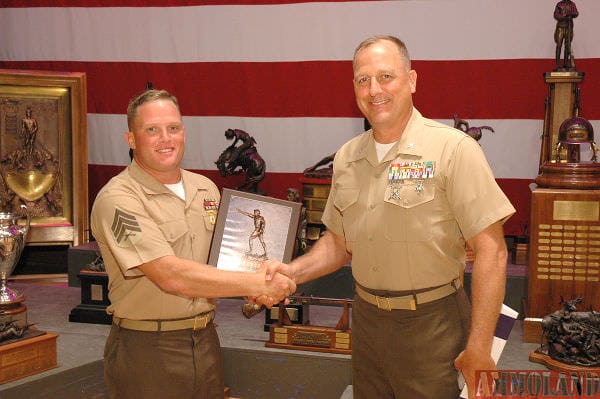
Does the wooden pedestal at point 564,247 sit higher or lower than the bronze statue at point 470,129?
lower

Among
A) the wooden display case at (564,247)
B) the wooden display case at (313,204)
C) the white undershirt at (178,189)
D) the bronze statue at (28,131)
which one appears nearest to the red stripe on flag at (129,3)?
the bronze statue at (28,131)

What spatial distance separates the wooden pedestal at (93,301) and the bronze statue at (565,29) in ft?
9.20

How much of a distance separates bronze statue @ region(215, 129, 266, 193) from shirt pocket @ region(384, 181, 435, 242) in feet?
8.36

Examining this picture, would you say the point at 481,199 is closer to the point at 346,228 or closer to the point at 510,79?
the point at 346,228

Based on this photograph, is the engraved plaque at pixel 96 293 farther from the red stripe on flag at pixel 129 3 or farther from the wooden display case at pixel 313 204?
the red stripe on flag at pixel 129 3

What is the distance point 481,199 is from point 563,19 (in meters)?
2.51

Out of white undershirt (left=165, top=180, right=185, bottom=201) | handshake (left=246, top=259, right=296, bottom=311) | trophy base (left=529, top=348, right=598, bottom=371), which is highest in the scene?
white undershirt (left=165, top=180, right=185, bottom=201)

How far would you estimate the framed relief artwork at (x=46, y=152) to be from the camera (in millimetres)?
5152

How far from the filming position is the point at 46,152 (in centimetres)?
521

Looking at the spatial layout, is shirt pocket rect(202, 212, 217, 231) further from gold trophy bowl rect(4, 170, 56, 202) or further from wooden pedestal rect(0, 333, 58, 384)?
gold trophy bowl rect(4, 170, 56, 202)

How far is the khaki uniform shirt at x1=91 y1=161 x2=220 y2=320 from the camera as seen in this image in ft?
7.81

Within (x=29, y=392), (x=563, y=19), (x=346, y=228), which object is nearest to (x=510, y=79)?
(x=563, y=19)

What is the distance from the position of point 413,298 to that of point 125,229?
895mm

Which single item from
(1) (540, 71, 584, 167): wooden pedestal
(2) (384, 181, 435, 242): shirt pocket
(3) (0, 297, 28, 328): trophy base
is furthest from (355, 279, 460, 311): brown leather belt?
(1) (540, 71, 584, 167): wooden pedestal
